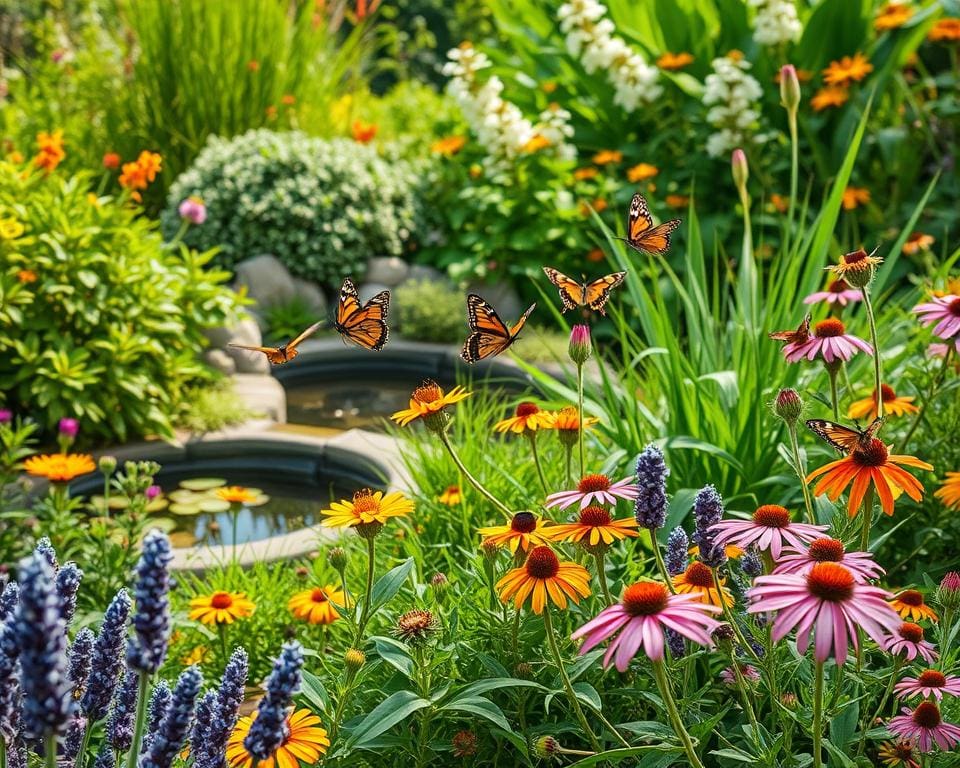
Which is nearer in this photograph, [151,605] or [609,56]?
[151,605]

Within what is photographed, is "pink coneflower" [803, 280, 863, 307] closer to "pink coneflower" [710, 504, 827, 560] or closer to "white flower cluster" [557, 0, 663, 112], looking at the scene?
"pink coneflower" [710, 504, 827, 560]

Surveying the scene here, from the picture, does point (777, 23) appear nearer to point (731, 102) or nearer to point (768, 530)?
point (731, 102)

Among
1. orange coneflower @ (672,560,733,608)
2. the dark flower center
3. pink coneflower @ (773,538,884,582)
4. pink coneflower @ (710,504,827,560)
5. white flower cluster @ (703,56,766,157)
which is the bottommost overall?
white flower cluster @ (703,56,766,157)

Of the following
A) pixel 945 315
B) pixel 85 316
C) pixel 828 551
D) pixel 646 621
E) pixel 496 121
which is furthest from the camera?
pixel 496 121

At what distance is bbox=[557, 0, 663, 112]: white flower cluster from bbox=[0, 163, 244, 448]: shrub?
2793mm

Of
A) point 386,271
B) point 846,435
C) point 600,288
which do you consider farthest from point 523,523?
point 386,271

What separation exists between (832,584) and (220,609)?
1545 mm

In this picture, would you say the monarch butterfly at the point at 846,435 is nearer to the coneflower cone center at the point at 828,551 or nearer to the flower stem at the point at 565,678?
the coneflower cone center at the point at 828,551

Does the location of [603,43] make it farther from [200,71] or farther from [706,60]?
[200,71]

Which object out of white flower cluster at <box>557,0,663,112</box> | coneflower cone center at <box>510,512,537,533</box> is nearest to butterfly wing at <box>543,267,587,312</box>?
coneflower cone center at <box>510,512,537,533</box>

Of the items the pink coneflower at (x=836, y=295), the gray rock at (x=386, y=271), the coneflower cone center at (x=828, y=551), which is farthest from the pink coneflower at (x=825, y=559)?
the gray rock at (x=386, y=271)

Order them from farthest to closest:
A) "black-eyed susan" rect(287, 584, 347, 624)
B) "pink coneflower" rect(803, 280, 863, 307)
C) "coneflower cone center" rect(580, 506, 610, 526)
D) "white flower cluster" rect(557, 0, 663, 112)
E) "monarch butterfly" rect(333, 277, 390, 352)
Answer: "white flower cluster" rect(557, 0, 663, 112) → "pink coneflower" rect(803, 280, 863, 307) → "black-eyed susan" rect(287, 584, 347, 624) → "monarch butterfly" rect(333, 277, 390, 352) → "coneflower cone center" rect(580, 506, 610, 526)

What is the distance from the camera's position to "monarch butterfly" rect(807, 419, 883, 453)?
4.56 feet

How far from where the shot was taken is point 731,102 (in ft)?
17.6
